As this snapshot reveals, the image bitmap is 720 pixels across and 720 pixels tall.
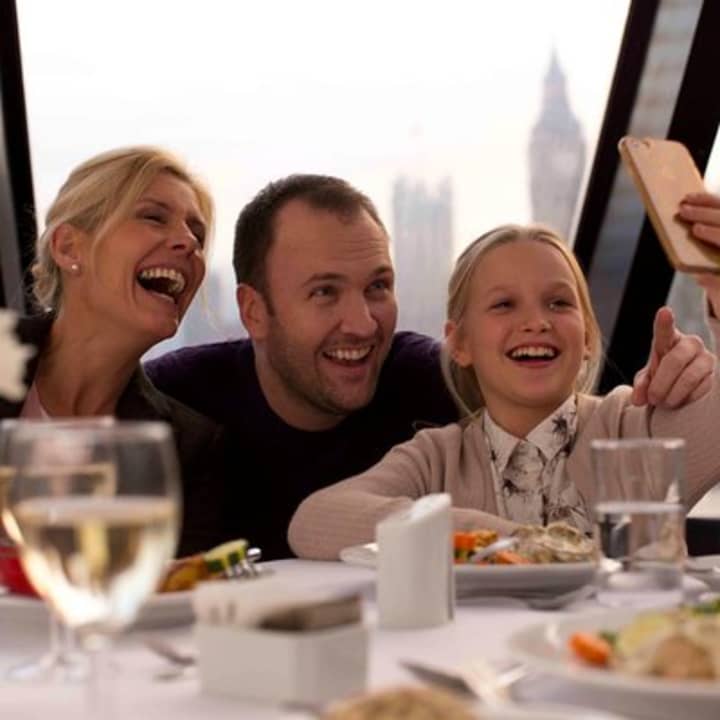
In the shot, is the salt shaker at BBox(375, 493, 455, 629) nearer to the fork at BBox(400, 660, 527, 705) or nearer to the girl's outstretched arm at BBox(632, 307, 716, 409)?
the fork at BBox(400, 660, 527, 705)

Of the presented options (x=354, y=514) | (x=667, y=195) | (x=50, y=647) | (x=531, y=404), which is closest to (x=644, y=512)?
(x=50, y=647)

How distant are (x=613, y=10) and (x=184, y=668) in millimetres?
3028

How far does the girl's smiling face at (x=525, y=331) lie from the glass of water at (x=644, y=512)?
1.07 metres

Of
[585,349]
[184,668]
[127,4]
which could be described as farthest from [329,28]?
[184,668]

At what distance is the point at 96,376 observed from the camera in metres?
2.81

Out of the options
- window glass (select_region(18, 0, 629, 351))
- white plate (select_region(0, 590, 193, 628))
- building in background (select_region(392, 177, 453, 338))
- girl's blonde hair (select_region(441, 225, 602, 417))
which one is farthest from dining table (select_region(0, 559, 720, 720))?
building in background (select_region(392, 177, 453, 338))

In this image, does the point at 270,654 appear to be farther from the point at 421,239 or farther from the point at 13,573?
the point at 421,239

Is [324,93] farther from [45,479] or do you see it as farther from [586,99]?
[45,479]

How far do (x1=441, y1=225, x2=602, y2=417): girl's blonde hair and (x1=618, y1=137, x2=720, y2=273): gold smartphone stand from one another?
1.60 ft

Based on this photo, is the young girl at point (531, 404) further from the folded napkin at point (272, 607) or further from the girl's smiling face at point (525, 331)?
the folded napkin at point (272, 607)

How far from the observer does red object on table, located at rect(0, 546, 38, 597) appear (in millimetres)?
1450

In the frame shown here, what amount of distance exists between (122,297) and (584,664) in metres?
1.82

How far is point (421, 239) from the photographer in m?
4.22

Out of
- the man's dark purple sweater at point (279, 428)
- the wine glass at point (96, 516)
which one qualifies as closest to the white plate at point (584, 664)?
the wine glass at point (96, 516)
